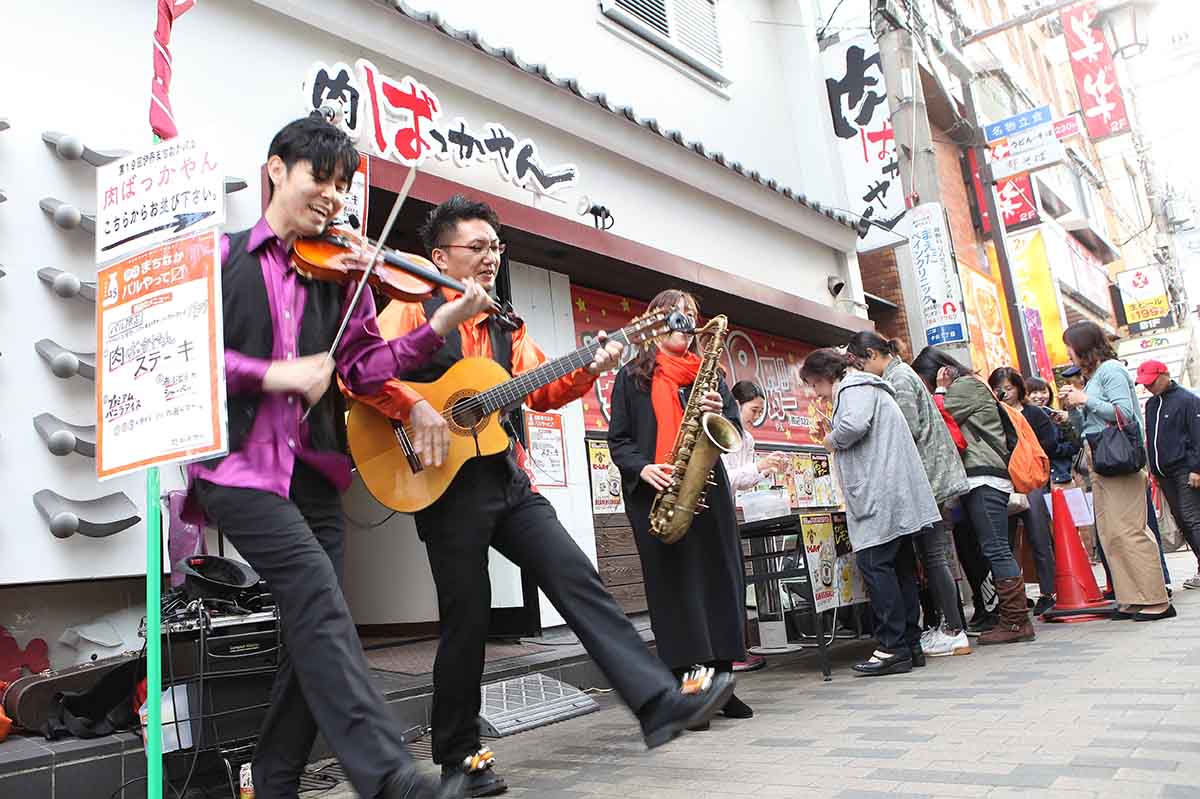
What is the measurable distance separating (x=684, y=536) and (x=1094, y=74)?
2656 cm

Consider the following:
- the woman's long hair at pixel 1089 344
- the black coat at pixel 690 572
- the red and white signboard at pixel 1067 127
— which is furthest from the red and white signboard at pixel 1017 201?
the black coat at pixel 690 572

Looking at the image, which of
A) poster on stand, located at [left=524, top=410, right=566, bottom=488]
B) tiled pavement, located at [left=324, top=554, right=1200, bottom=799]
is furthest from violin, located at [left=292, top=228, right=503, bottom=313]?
poster on stand, located at [left=524, top=410, right=566, bottom=488]

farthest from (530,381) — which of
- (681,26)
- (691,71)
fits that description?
(681,26)

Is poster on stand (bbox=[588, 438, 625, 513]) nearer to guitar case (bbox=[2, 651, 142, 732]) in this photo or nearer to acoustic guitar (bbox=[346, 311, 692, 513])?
acoustic guitar (bbox=[346, 311, 692, 513])

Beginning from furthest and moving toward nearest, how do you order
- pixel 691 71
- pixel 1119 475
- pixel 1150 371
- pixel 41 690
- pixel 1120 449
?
pixel 691 71, pixel 1150 371, pixel 1119 475, pixel 1120 449, pixel 41 690

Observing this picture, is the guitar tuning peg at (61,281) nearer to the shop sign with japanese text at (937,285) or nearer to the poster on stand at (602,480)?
the poster on stand at (602,480)

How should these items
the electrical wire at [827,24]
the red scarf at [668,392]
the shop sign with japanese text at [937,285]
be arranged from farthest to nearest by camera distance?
1. the electrical wire at [827,24]
2. the shop sign with japanese text at [937,285]
3. the red scarf at [668,392]

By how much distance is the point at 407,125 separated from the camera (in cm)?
582

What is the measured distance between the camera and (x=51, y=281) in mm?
4156

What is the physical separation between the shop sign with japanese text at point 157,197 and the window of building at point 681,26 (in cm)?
710

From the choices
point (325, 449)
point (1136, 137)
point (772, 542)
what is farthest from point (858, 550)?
point (1136, 137)

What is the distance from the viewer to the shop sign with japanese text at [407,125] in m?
5.48

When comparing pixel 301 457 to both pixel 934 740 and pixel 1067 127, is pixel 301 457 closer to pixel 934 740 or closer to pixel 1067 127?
pixel 934 740

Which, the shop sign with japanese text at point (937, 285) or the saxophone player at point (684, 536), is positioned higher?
the shop sign with japanese text at point (937, 285)
